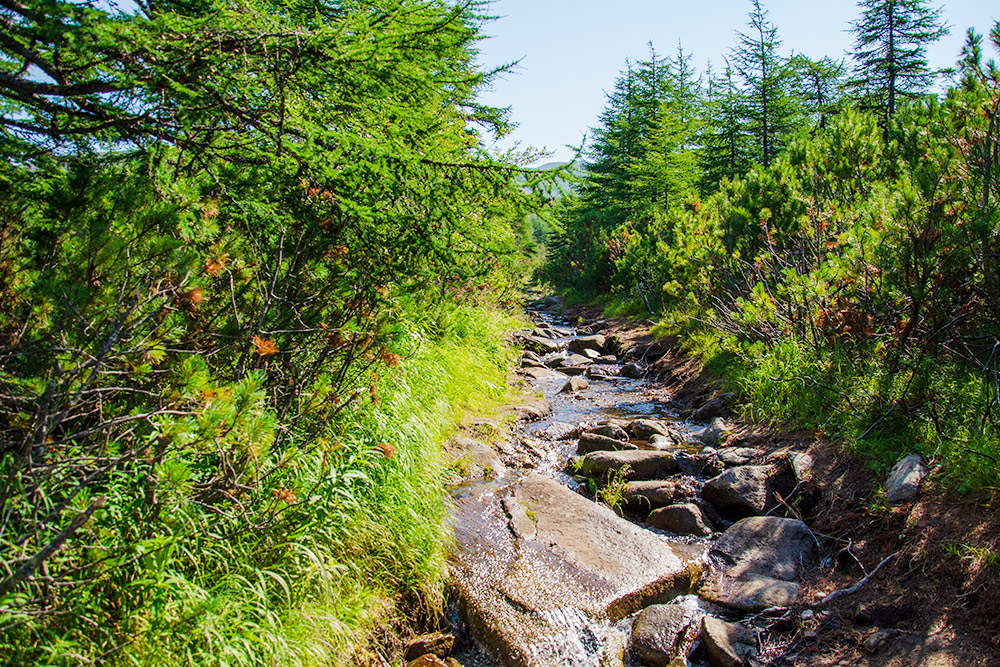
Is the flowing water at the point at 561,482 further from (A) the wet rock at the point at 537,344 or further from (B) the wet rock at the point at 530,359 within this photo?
(A) the wet rock at the point at 537,344

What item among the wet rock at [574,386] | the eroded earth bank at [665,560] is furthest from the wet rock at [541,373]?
the eroded earth bank at [665,560]

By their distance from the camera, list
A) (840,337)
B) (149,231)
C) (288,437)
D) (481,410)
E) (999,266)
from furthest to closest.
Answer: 1. (481,410)
2. (840,337)
3. (999,266)
4. (288,437)
5. (149,231)

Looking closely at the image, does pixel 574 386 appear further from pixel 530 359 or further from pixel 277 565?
pixel 277 565

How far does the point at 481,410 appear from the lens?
7520mm

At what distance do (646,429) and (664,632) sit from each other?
367 cm

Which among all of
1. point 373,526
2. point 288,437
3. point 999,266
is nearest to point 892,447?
point 999,266

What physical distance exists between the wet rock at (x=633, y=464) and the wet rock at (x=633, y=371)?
4662 millimetres

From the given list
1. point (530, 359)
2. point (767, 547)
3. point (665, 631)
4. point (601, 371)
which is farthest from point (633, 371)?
point (665, 631)

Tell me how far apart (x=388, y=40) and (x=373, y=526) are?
271 centimetres

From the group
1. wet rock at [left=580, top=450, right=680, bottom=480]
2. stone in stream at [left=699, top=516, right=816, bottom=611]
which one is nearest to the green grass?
stone in stream at [left=699, top=516, right=816, bottom=611]

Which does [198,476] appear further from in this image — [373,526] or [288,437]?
[373,526]

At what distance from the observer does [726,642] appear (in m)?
3.49

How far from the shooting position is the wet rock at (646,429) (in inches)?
280

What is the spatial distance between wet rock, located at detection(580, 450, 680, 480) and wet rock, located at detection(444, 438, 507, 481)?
3.02 feet
